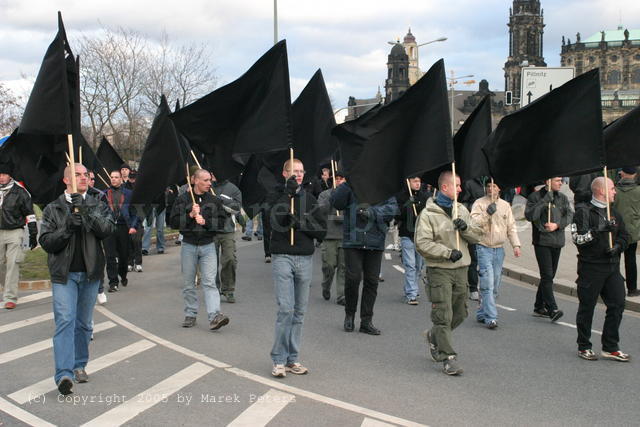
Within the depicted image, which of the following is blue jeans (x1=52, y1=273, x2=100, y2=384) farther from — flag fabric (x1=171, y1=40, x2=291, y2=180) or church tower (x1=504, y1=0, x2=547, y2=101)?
church tower (x1=504, y1=0, x2=547, y2=101)

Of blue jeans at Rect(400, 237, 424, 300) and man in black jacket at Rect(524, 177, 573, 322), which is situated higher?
man in black jacket at Rect(524, 177, 573, 322)

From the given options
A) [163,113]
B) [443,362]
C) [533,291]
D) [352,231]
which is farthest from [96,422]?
[533,291]

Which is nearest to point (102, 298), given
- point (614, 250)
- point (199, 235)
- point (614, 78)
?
point (199, 235)

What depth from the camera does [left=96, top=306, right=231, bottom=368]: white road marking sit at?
7387mm

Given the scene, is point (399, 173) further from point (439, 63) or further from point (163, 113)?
point (163, 113)

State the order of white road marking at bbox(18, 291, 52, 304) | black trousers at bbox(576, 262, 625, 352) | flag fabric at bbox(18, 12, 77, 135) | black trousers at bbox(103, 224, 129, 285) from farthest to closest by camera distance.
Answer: black trousers at bbox(103, 224, 129, 285) → white road marking at bbox(18, 291, 52, 304) → black trousers at bbox(576, 262, 625, 352) → flag fabric at bbox(18, 12, 77, 135)

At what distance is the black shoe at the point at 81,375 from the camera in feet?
21.8

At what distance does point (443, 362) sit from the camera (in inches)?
285

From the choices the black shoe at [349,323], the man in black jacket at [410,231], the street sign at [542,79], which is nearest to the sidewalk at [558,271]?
the man in black jacket at [410,231]

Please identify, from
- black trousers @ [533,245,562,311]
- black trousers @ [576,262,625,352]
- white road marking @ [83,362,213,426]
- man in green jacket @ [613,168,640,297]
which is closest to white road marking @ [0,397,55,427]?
white road marking @ [83,362,213,426]

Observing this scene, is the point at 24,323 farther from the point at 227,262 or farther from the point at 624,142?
the point at 624,142

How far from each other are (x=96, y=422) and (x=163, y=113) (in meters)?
5.85

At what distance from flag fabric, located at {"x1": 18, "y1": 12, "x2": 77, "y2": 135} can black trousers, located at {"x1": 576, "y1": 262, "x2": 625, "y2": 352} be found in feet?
17.8

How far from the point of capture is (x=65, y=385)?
619cm
